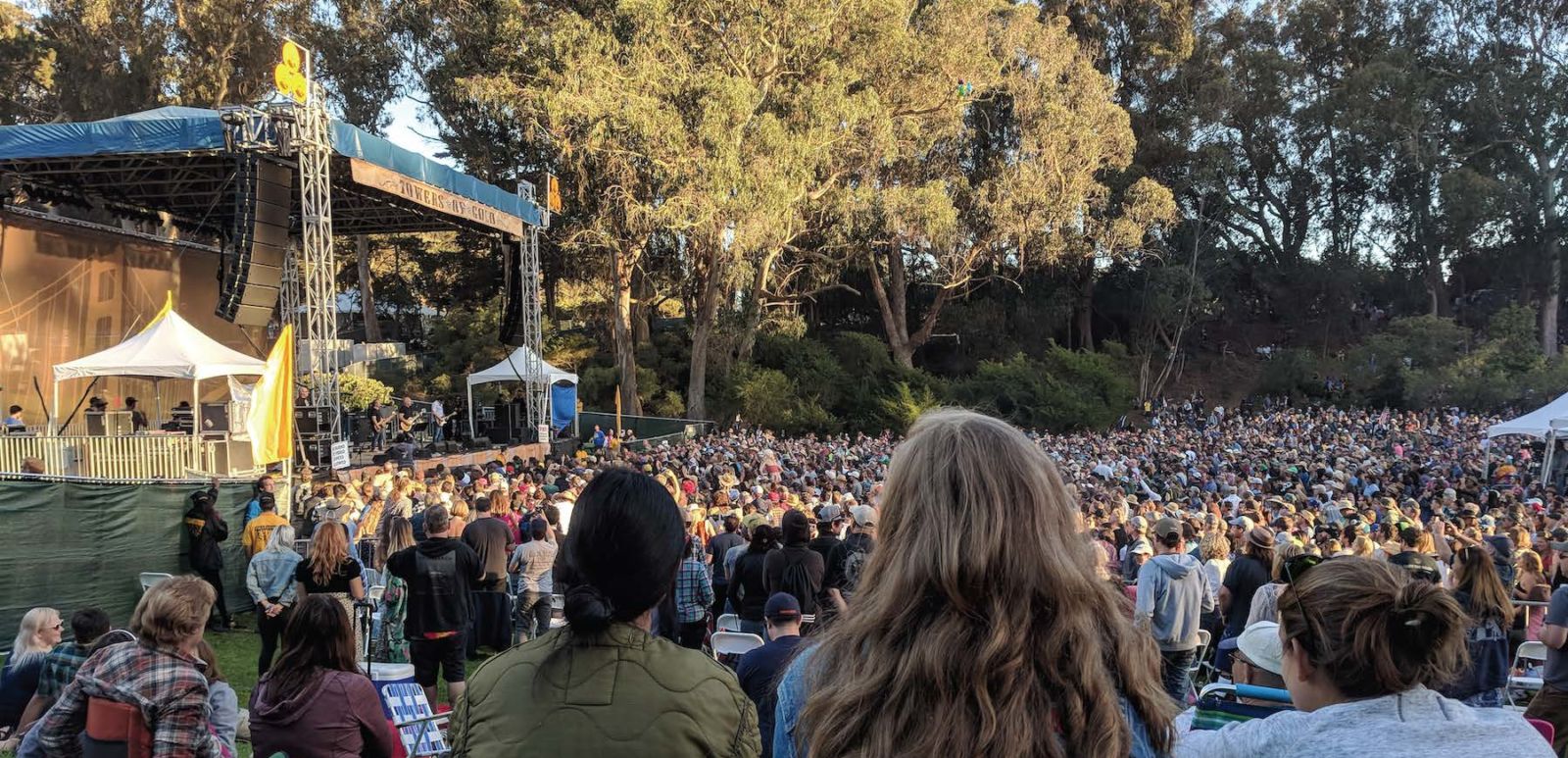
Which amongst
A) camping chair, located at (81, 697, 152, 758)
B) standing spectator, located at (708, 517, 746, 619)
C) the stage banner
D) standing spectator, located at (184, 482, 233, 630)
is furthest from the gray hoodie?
the stage banner

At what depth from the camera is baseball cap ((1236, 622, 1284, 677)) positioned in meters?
2.73

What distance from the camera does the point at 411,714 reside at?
5008 mm

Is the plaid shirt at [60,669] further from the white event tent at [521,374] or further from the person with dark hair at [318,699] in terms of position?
the white event tent at [521,374]

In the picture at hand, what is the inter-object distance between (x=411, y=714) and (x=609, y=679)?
3.85 meters

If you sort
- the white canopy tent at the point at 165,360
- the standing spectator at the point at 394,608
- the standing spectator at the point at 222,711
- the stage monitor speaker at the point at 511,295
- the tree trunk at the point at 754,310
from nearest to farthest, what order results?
1. the standing spectator at the point at 222,711
2. the standing spectator at the point at 394,608
3. the white canopy tent at the point at 165,360
4. the stage monitor speaker at the point at 511,295
5. the tree trunk at the point at 754,310

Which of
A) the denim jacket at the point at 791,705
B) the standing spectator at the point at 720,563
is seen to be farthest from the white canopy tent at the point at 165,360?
the denim jacket at the point at 791,705

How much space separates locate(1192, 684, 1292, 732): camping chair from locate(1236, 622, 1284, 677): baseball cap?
20 cm

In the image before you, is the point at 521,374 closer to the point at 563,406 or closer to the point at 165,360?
the point at 563,406

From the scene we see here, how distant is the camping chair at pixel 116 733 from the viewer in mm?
2930

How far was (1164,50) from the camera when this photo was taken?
3672 centimetres

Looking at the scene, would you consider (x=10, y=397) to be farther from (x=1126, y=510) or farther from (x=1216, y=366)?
(x=1216, y=366)

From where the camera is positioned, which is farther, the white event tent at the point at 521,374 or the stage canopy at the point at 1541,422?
the white event tent at the point at 521,374

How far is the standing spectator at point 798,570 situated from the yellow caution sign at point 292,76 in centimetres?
1086

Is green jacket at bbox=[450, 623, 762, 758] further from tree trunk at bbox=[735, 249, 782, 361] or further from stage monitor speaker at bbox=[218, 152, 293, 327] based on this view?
tree trunk at bbox=[735, 249, 782, 361]
